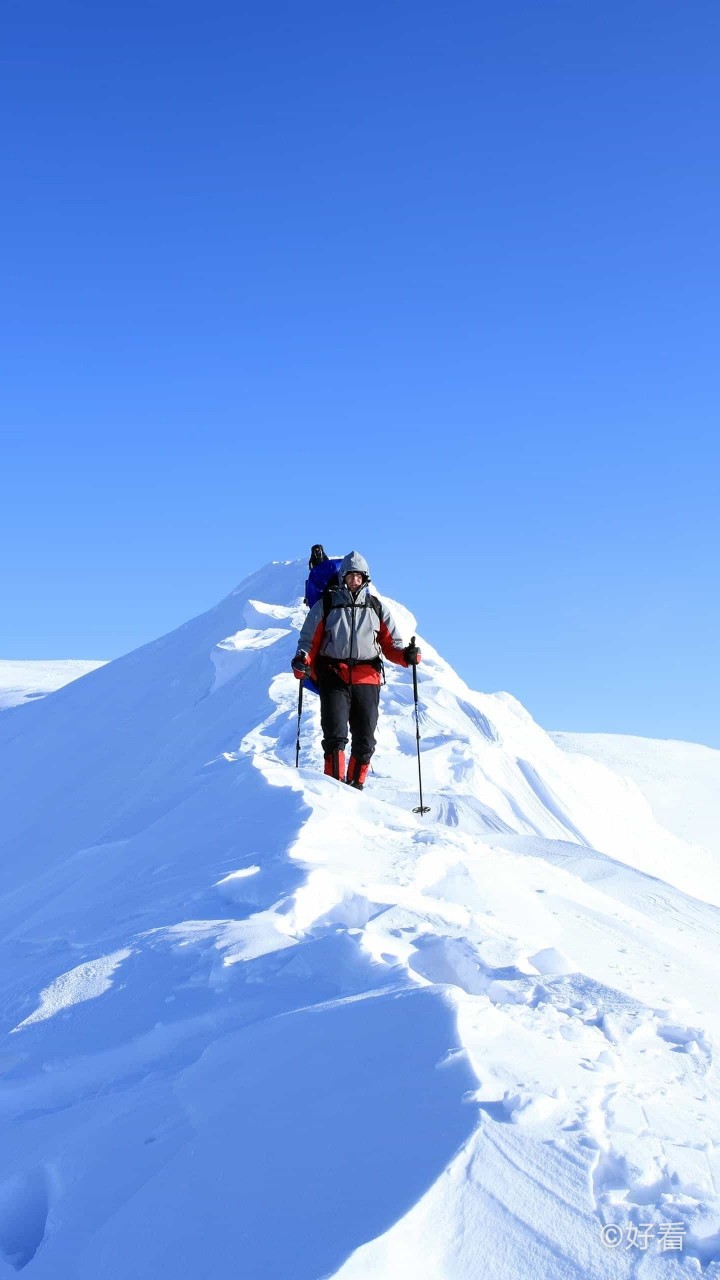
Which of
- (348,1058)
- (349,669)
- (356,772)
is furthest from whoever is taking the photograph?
(356,772)

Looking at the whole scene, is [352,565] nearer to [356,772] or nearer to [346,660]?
[346,660]

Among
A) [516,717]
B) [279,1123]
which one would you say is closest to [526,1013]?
[279,1123]

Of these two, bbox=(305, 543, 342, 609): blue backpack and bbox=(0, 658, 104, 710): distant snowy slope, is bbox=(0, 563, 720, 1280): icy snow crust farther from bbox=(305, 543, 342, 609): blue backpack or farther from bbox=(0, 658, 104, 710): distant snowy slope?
bbox=(0, 658, 104, 710): distant snowy slope

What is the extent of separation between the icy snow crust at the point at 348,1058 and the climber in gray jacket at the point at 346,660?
2.76 feet

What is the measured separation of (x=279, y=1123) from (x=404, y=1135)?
381 mm

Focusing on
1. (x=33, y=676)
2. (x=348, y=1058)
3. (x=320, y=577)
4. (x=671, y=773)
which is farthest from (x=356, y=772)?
(x=33, y=676)

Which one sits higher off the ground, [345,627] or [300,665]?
[345,627]

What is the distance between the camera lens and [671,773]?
1251 inches

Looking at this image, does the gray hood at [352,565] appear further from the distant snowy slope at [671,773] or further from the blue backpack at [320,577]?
the distant snowy slope at [671,773]

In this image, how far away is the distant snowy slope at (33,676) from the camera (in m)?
38.2

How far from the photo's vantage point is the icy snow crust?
232cm

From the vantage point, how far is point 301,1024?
3.17 m

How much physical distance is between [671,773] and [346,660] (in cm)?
2588

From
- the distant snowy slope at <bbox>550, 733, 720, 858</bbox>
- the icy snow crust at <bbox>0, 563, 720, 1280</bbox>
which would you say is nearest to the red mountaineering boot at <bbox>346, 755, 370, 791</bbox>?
the icy snow crust at <bbox>0, 563, 720, 1280</bbox>
